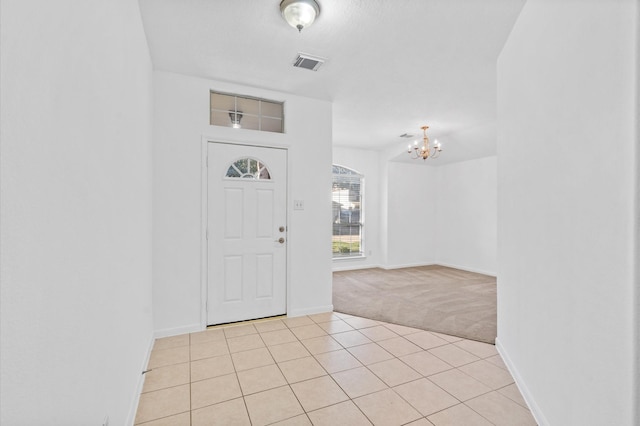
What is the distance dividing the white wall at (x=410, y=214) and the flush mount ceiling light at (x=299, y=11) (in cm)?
494

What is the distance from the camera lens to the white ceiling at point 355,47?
7.34 ft

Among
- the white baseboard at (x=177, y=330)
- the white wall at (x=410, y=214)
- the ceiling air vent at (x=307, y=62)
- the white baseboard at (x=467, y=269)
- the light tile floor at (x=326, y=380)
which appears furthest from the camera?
the white wall at (x=410, y=214)

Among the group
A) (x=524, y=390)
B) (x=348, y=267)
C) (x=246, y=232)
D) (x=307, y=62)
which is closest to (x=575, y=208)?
(x=524, y=390)

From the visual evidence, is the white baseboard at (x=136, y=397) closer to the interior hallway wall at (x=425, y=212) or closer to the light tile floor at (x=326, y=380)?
the light tile floor at (x=326, y=380)

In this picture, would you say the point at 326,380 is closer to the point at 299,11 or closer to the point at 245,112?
the point at 299,11

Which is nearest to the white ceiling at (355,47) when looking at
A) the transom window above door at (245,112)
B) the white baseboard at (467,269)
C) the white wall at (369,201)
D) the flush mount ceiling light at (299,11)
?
the flush mount ceiling light at (299,11)

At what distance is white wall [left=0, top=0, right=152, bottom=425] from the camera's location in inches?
26.6

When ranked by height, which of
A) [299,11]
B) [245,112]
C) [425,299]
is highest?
[299,11]

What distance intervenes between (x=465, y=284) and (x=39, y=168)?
598cm

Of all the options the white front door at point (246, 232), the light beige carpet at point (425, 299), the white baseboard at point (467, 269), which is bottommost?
the light beige carpet at point (425, 299)

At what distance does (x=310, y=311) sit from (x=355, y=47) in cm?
296

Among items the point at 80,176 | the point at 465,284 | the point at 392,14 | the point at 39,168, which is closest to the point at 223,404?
the point at 80,176

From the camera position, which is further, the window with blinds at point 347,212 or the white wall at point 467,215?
the window with blinds at point 347,212

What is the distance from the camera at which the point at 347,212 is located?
6.92 metres
